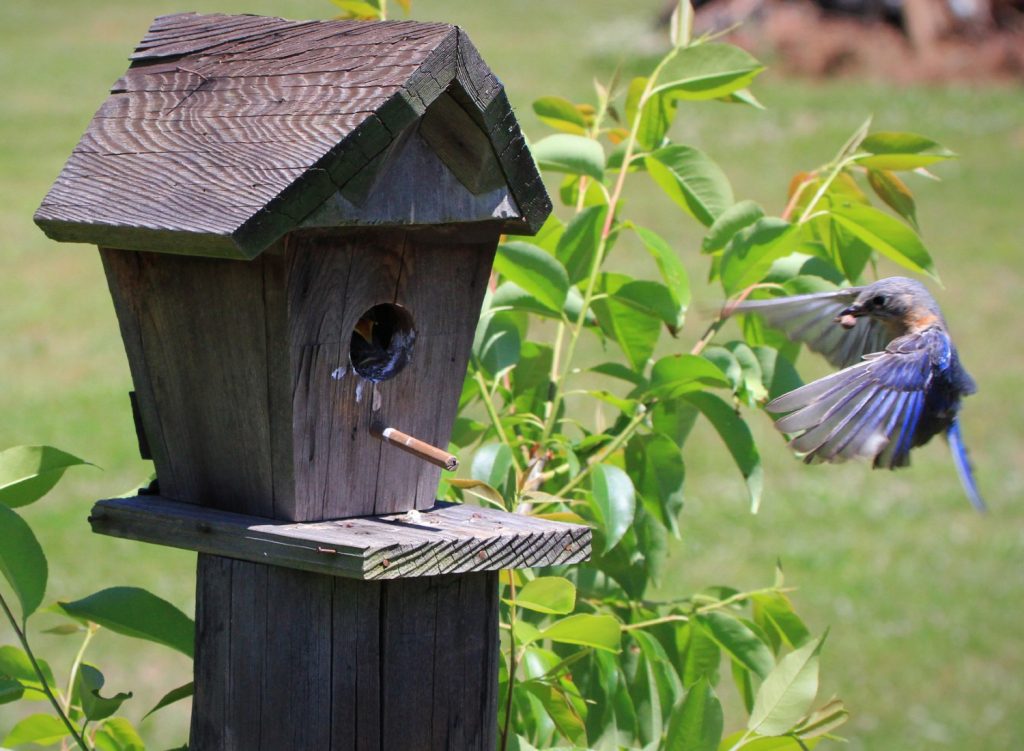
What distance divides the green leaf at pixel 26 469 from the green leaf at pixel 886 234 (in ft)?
4.35

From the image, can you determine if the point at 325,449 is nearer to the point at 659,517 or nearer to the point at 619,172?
the point at 659,517

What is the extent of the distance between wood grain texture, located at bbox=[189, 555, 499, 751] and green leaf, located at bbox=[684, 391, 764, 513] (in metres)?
0.51

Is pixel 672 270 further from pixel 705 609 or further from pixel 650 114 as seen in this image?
pixel 705 609

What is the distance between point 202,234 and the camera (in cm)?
171

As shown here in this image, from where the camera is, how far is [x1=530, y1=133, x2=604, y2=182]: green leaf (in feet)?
7.57

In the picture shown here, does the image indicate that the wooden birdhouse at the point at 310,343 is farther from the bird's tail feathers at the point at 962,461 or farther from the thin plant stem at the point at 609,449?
the bird's tail feathers at the point at 962,461

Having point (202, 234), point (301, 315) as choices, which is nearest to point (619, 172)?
point (301, 315)

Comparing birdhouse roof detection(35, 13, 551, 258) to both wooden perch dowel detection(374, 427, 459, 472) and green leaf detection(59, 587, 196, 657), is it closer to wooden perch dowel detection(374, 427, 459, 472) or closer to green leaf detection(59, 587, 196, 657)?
wooden perch dowel detection(374, 427, 459, 472)

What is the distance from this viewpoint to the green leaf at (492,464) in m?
2.14

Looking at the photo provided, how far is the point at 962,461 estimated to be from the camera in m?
2.93

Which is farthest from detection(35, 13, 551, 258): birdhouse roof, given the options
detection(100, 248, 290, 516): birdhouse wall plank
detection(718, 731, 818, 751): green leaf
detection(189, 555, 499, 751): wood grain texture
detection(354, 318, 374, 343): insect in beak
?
detection(718, 731, 818, 751): green leaf

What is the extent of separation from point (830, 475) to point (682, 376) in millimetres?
7024

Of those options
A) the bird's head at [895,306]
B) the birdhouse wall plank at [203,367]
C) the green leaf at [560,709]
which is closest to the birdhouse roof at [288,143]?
the birdhouse wall plank at [203,367]

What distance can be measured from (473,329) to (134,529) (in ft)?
1.95
